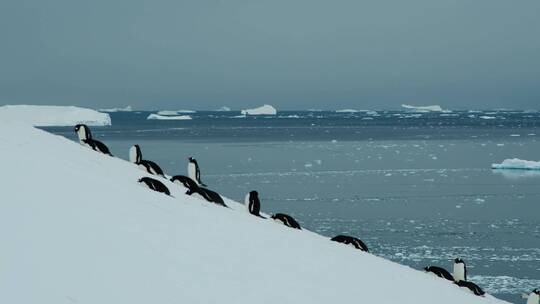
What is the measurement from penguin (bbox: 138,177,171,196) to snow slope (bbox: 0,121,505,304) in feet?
3.71

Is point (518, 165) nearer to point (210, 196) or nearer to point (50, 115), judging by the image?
point (210, 196)

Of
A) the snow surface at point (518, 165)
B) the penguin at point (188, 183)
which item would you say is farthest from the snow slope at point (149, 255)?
the snow surface at point (518, 165)

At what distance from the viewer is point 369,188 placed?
27156 mm

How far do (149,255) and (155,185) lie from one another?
3.89 metres

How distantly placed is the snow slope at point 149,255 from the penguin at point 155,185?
3.71ft

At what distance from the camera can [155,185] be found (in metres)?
8.23

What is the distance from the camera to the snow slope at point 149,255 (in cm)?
367

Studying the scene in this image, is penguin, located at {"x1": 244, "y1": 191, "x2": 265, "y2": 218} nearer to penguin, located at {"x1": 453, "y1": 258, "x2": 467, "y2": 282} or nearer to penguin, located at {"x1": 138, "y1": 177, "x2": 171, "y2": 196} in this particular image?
penguin, located at {"x1": 138, "y1": 177, "x2": 171, "y2": 196}

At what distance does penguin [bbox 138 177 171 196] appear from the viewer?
806cm

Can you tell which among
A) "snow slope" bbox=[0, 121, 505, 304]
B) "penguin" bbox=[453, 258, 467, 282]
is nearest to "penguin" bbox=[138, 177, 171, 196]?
"snow slope" bbox=[0, 121, 505, 304]

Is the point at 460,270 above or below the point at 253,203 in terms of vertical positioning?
below

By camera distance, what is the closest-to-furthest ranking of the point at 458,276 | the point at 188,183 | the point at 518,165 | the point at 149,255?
1. the point at 149,255
2. the point at 188,183
3. the point at 458,276
4. the point at 518,165

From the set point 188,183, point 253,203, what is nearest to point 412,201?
point 253,203

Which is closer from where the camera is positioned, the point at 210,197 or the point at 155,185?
the point at 155,185
